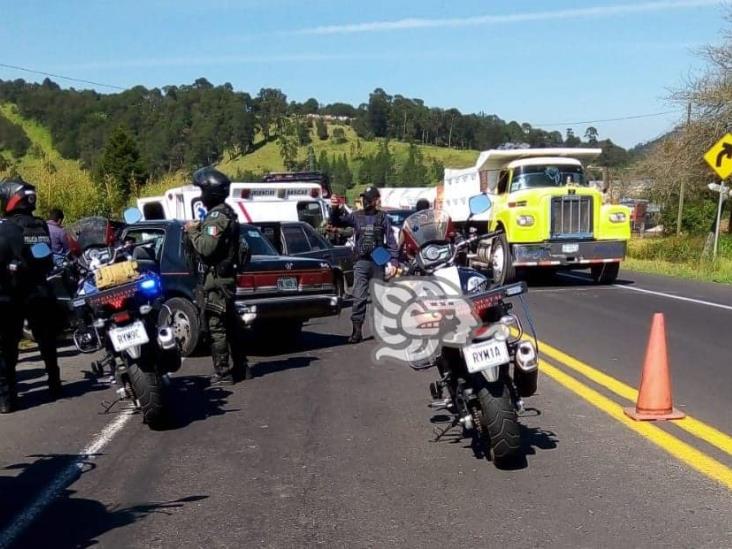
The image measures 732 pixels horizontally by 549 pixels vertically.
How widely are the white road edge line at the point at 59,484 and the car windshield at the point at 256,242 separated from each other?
398 centimetres

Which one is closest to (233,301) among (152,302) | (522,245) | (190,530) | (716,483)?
(152,302)

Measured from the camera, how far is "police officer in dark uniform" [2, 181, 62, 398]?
816 centimetres

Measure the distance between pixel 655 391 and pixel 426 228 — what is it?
A: 7.08ft

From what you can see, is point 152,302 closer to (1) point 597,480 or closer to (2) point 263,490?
(2) point 263,490

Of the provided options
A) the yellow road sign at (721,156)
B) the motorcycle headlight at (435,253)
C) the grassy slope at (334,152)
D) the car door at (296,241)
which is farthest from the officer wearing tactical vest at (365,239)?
the grassy slope at (334,152)

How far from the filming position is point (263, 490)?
5309 millimetres

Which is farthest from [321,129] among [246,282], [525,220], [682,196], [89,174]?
[246,282]

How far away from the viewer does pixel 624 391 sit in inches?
303

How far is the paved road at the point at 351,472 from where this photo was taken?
15.0 feet

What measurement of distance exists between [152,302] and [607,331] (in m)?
6.42

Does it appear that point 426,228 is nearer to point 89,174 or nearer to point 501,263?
point 501,263

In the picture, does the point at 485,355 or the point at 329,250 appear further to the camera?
the point at 329,250

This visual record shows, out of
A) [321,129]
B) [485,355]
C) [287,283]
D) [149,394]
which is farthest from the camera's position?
[321,129]

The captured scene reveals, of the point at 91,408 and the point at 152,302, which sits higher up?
the point at 152,302
